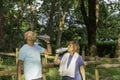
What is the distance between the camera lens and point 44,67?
940cm

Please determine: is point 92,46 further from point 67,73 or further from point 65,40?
point 65,40

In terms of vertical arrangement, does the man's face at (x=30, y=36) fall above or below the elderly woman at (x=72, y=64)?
above

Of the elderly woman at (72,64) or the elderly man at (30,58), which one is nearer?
the elderly man at (30,58)

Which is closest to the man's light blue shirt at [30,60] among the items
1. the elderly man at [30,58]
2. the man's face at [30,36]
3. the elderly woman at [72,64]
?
the elderly man at [30,58]

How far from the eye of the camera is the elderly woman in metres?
6.97

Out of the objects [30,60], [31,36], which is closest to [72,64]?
[30,60]

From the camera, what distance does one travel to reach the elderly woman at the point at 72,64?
697 centimetres

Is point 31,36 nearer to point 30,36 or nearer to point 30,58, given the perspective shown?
point 30,36

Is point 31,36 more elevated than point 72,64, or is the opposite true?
point 31,36

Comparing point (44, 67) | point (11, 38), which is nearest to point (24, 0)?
point (11, 38)

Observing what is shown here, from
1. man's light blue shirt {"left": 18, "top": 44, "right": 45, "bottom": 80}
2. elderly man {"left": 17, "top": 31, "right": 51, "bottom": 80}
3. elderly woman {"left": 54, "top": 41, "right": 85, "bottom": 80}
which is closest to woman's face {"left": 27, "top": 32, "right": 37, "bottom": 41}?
elderly man {"left": 17, "top": 31, "right": 51, "bottom": 80}

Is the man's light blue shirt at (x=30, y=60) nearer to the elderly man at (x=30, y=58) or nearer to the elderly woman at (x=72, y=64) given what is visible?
the elderly man at (x=30, y=58)

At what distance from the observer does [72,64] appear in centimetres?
702

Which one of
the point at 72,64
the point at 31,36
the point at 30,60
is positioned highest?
the point at 31,36
